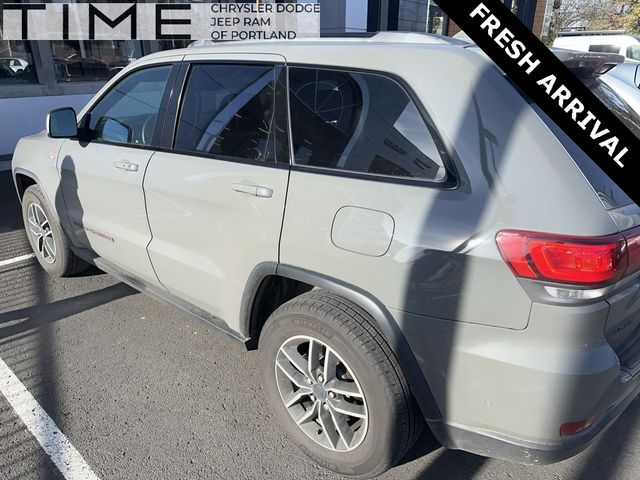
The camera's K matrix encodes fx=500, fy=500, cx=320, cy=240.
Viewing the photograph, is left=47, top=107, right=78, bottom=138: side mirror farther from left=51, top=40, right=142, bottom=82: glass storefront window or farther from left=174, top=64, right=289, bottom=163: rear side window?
left=51, top=40, right=142, bottom=82: glass storefront window

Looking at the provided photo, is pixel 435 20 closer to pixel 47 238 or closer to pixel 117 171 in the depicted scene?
pixel 47 238

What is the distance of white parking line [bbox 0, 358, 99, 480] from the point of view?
2289mm

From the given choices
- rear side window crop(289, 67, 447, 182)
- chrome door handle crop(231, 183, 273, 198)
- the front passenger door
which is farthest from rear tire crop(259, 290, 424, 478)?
the front passenger door

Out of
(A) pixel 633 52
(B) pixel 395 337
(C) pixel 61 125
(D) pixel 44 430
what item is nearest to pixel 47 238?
(C) pixel 61 125

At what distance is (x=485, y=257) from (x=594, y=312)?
1.28 ft

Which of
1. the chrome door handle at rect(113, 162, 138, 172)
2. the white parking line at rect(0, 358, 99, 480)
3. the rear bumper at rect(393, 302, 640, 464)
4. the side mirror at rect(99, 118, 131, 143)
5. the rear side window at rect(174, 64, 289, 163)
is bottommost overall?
the white parking line at rect(0, 358, 99, 480)

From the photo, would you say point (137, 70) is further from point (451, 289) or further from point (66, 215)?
point (451, 289)

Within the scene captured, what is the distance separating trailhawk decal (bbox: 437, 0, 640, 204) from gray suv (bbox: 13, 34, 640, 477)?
0.09 metres

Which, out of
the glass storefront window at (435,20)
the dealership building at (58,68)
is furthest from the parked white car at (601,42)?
the dealership building at (58,68)

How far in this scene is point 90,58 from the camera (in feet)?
32.2

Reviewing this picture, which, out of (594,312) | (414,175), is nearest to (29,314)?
(414,175)

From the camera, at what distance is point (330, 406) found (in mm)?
2229

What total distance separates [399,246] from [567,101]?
87cm

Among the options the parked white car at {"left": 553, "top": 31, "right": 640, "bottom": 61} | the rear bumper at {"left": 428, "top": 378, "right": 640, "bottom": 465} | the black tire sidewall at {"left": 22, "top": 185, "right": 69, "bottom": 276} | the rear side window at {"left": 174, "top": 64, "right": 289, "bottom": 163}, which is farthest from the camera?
the parked white car at {"left": 553, "top": 31, "right": 640, "bottom": 61}
